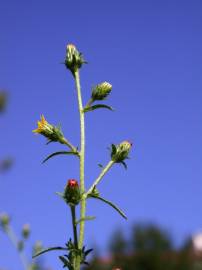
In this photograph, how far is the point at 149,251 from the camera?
28953 mm

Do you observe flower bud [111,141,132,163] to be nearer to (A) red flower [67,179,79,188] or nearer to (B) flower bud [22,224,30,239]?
(A) red flower [67,179,79,188]

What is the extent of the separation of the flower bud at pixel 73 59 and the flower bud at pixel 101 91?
0.54 feet

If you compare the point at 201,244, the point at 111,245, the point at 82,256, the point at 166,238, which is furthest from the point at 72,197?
the point at 166,238

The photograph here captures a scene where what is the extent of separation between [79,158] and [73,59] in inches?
29.1

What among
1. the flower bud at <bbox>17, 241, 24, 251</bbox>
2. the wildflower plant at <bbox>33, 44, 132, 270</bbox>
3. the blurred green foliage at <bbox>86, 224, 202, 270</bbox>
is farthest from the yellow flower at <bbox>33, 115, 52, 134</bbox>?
the blurred green foliage at <bbox>86, 224, 202, 270</bbox>

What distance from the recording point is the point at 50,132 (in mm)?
3328

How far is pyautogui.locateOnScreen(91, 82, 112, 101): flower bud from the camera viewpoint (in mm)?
3494

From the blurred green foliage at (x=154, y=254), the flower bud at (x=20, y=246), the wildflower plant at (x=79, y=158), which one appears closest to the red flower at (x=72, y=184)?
the wildflower plant at (x=79, y=158)

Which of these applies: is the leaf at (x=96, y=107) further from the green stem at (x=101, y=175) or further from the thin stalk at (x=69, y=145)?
the green stem at (x=101, y=175)

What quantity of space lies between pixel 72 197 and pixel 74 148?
0.32 metres

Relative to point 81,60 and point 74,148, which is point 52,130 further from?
point 81,60

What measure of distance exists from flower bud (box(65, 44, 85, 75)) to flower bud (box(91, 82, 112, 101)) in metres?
0.17

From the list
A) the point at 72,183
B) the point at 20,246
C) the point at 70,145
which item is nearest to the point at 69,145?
the point at 70,145

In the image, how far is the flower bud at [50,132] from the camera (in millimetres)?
3299
